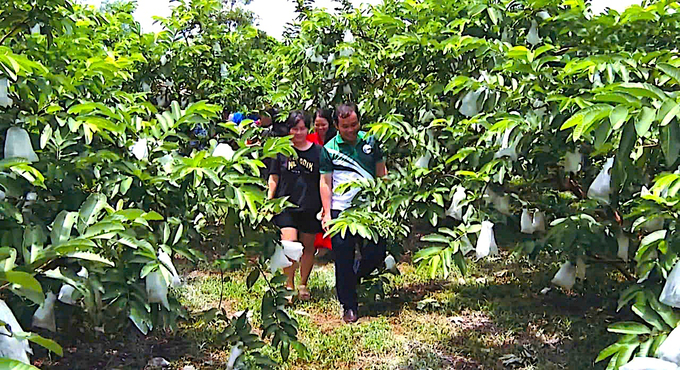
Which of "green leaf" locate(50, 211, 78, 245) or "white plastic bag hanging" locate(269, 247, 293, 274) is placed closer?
"green leaf" locate(50, 211, 78, 245)

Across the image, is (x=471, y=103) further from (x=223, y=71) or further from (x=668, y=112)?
(x=223, y=71)

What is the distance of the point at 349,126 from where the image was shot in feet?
12.5

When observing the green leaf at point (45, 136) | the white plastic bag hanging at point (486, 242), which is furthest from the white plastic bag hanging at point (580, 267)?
the green leaf at point (45, 136)

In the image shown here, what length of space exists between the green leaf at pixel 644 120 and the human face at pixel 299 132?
107 inches

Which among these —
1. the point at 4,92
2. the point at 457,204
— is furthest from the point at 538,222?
the point at 4,92

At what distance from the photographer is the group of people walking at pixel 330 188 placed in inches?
152

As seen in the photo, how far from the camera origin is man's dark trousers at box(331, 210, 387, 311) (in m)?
3.87

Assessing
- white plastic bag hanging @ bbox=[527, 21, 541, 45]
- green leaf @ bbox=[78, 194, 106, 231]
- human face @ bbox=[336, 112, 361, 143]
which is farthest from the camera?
human face @ bbox=[336, 112, 361, 143]

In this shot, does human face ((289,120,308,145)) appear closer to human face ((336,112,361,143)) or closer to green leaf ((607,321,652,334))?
human face ((336,112,361,143))

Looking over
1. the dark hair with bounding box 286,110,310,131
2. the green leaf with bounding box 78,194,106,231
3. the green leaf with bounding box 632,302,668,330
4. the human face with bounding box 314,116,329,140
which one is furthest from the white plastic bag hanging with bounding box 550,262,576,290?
the human face with bounding box 314,116,329,140

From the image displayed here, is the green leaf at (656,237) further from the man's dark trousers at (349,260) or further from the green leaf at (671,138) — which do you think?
the man's dark trousers at (349,260)

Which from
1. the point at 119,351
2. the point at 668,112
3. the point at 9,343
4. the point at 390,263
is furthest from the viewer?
the point at 390,263

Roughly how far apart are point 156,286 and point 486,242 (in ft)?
3.92

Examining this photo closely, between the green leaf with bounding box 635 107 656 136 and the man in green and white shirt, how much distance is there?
7.65 feet
